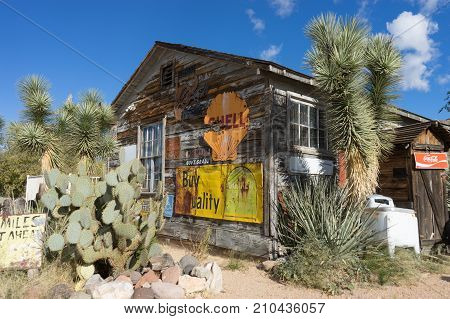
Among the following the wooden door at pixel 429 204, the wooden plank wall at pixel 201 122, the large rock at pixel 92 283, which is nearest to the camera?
the large rock at pixel 92 283

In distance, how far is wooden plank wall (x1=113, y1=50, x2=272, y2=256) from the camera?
25.7 ft

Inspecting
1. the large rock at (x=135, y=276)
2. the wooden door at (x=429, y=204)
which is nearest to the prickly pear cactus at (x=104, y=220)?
the large rock at (x=135, y=276)

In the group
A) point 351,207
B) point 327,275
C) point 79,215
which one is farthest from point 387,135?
point 79,215

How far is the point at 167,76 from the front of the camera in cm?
1101

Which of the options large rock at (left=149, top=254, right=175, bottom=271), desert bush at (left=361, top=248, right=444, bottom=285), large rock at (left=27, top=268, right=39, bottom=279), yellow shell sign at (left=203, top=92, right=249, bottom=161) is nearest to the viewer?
large rock at (left=27, top=268, right=39, bottom=279)

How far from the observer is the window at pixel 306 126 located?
816cm

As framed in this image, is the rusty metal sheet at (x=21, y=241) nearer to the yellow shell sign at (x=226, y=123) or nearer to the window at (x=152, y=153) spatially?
the yellow shell sign at (x=226, y=123)

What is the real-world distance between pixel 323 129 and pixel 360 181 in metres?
2.31

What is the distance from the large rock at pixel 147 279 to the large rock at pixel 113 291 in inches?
14.2

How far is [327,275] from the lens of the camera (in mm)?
5684

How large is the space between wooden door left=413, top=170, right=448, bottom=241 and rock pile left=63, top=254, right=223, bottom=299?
5807 mm

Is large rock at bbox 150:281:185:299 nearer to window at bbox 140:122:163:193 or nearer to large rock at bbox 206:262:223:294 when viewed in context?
large rock at bbox 206:262:223:294

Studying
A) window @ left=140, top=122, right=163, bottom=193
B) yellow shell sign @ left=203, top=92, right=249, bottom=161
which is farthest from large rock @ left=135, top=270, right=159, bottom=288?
window @ left=140, top=122, right=163, bottom=193

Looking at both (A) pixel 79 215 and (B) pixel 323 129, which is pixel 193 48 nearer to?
(B) pixel 323 129
